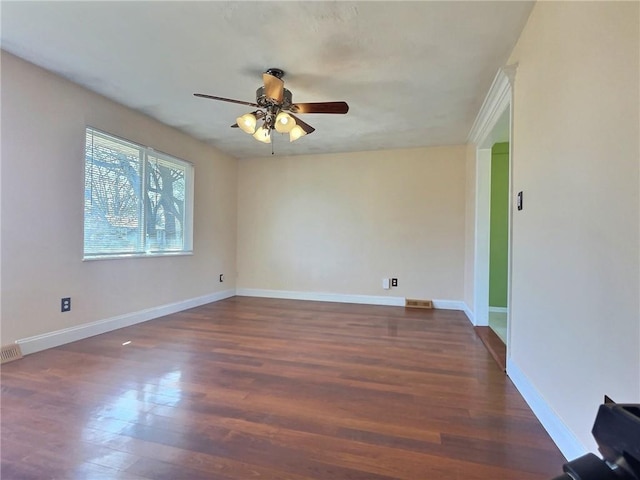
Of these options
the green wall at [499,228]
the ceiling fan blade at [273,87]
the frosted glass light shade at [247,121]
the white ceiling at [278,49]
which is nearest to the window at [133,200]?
the white ceiling at [278,49]

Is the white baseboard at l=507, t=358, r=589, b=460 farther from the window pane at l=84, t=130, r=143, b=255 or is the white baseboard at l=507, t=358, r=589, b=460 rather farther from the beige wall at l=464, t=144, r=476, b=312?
the window pane at l=84, t=130, r=143, b=255

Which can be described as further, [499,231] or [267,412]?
[499,231]

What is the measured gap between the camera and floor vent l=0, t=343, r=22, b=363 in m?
2.31

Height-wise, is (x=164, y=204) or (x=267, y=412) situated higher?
(x=164, y=204)

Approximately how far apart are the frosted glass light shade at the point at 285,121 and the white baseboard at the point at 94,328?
2568mm

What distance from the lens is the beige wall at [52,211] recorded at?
2.37 m

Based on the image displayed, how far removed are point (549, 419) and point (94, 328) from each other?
3587 millimetres

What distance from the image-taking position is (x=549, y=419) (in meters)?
1.51

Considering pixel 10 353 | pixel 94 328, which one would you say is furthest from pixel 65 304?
pixel 10 353

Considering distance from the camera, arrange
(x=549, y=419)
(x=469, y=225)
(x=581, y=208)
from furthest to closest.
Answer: (x=469, y=225) < (x=549, y=419) < (x=581, y=208)

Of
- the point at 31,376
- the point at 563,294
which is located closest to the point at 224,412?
the point at 31,376

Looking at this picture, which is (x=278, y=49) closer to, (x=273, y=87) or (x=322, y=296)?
(x=273, y=87)

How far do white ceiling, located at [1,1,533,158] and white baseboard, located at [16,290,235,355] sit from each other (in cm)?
219

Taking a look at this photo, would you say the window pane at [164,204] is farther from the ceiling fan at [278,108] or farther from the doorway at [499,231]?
the doorway at [499,231]
